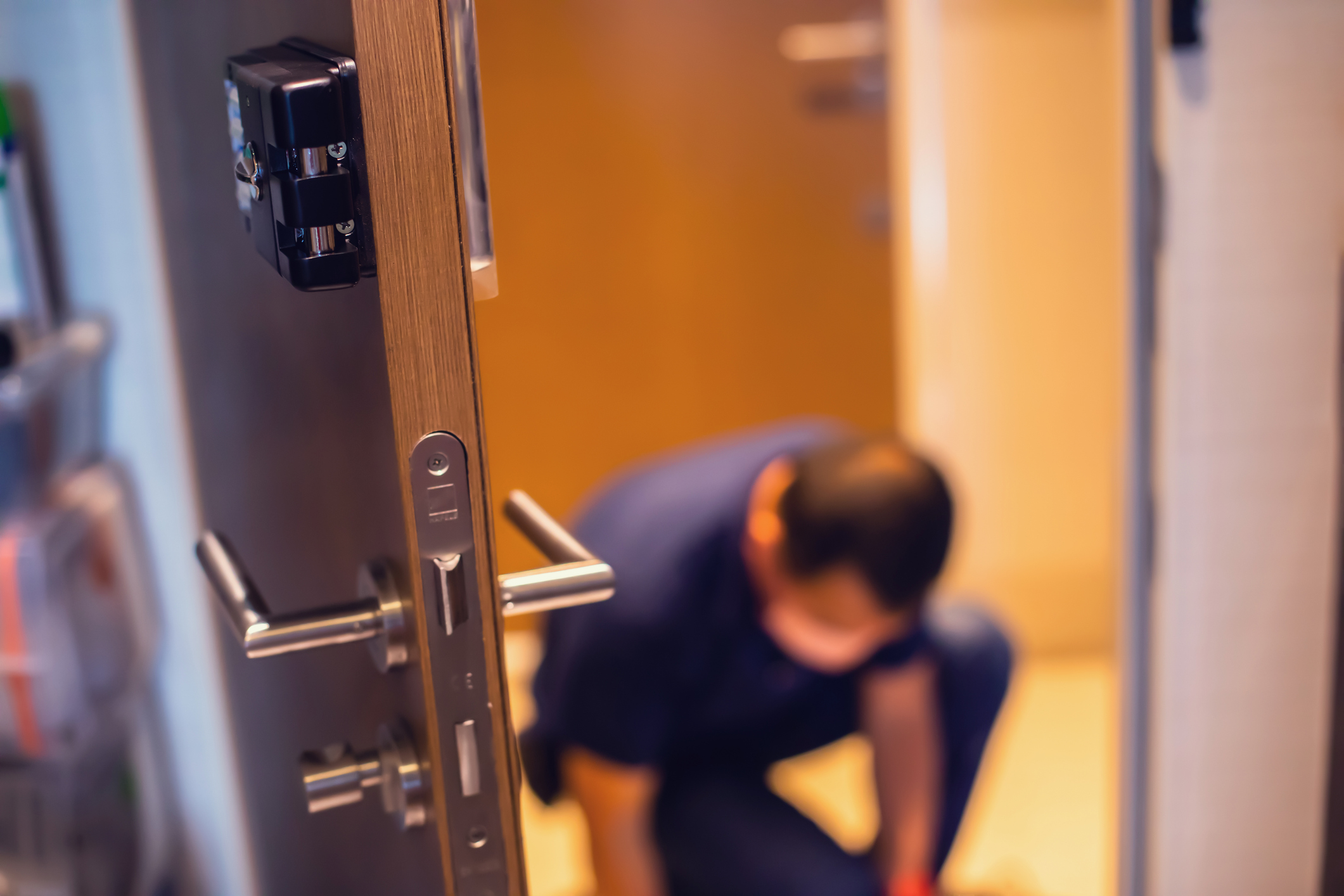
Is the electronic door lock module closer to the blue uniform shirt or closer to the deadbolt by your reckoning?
the deadbolt

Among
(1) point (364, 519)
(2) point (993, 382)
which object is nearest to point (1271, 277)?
(1) point (364, 519)

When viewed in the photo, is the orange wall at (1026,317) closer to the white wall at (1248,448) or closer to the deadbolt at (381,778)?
the white wall at (1248,448)

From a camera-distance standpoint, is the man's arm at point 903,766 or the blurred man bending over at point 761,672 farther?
the man's arm at point 903,766

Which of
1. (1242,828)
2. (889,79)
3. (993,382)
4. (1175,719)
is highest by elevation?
(889,79)

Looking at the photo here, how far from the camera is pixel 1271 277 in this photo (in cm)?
87

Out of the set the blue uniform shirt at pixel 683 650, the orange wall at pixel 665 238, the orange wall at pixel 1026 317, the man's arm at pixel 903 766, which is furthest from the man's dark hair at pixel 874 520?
the orange wall at pixel 665 238

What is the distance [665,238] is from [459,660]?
1403 mm

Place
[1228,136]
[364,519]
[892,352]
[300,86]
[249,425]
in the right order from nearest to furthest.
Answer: [300,86] < [364,519] < [249,425] < [1228,136] < [892,352]

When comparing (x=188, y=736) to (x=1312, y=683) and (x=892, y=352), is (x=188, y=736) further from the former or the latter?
(x=892, y=352)

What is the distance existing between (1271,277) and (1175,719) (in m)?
0.36

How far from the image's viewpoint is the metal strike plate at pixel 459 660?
44 cm

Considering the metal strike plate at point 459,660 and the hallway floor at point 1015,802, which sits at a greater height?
the metal strike plate at point 459,660

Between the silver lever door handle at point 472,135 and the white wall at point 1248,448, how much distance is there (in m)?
0.58

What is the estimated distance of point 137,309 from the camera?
90 centimetres
